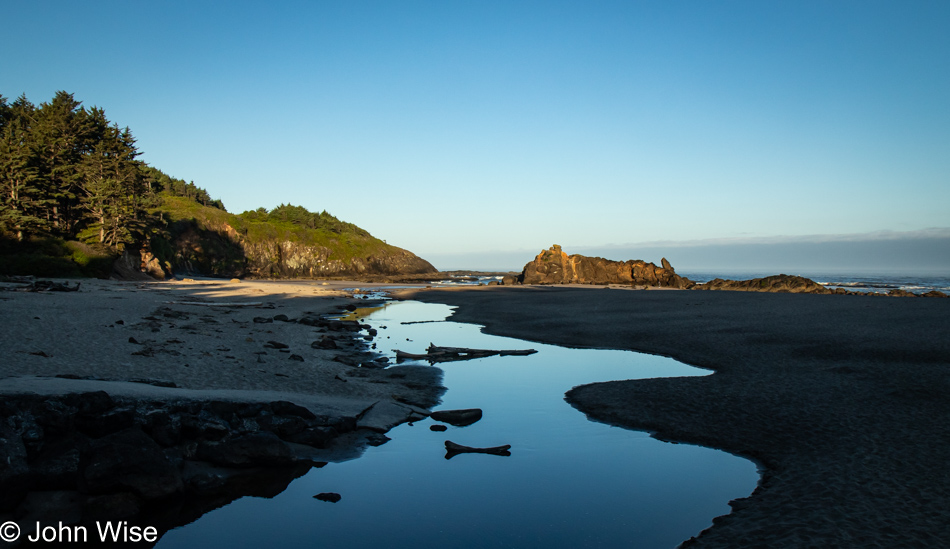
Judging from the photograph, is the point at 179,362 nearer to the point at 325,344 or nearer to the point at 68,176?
the point at 325,344

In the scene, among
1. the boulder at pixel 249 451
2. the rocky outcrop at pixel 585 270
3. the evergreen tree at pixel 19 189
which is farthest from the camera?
the rocky outcrop at pixel 585 270

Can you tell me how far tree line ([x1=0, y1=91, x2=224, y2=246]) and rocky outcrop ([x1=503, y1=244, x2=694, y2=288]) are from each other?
55.9 metres

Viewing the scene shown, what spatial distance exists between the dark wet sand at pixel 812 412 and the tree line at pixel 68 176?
4018 centimetres

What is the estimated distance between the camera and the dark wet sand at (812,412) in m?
6.13

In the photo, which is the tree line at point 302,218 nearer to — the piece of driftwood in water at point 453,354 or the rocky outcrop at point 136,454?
the piece of driftwood in water at point 453,354

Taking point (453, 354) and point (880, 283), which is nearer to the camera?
point (453, 354)

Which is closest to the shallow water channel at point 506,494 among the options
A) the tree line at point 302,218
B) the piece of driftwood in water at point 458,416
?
the piece of driftwood in water at point 458,416

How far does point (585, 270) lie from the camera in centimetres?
8706

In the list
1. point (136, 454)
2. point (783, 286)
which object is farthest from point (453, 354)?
point (783, 286)

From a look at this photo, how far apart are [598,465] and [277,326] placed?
18.6 m

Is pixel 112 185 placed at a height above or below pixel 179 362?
above

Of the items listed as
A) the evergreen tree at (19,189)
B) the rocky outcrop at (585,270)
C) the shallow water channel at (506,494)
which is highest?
the evergreen tree at (19,189)

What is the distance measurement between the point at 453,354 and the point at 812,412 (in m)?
11.9

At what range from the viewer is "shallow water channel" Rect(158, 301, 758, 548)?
6098 millimetres
